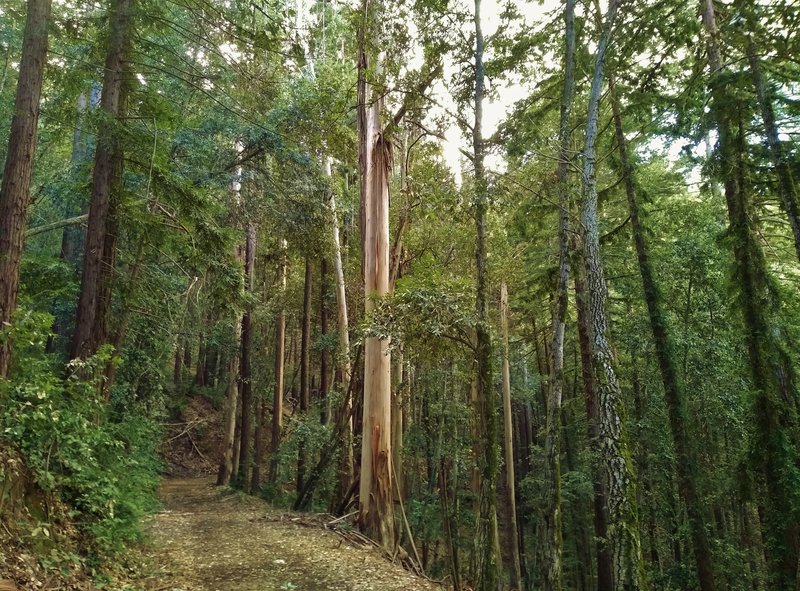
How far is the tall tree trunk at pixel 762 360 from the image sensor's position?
7621 millimetres

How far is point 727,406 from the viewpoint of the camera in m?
11.5

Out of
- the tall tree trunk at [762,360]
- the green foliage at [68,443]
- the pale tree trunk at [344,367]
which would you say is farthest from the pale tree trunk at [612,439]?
the pale tree trunk at [344,367]

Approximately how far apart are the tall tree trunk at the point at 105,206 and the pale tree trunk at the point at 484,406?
5.23 m

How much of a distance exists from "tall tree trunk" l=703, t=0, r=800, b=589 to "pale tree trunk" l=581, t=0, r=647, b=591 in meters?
3.74

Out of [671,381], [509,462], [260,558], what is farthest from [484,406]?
[509,462]

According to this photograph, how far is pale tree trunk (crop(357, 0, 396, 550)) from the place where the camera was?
8.70 metres

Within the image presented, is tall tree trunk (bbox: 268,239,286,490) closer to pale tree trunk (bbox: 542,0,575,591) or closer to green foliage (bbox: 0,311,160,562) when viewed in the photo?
green foliage (bbox: 0,311,160,562)

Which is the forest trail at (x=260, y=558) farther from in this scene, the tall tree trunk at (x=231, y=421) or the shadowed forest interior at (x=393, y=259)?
the tall tree trunk at (x=231, y=421)

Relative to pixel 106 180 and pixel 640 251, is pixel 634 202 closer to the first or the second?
pixel 640 251

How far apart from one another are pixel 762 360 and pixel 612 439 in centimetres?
502

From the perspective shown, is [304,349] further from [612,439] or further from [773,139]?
[773,139]

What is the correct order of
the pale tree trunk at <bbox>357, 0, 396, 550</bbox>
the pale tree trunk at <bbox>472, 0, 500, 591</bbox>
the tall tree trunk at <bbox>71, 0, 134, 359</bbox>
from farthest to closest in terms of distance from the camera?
the pale tree trunk at <bbox>357, 0, 396, 550</bbox> → the tall tree trunk at <bbox>71, 0, 134, 359</bbox> → the pale tree trunk at <bbox>472, 0, 500, 591</bbox>

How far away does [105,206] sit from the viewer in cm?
754

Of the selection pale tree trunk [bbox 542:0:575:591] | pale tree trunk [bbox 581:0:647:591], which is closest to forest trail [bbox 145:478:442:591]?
pale tree trunk [bbox 542:0:575:591]
